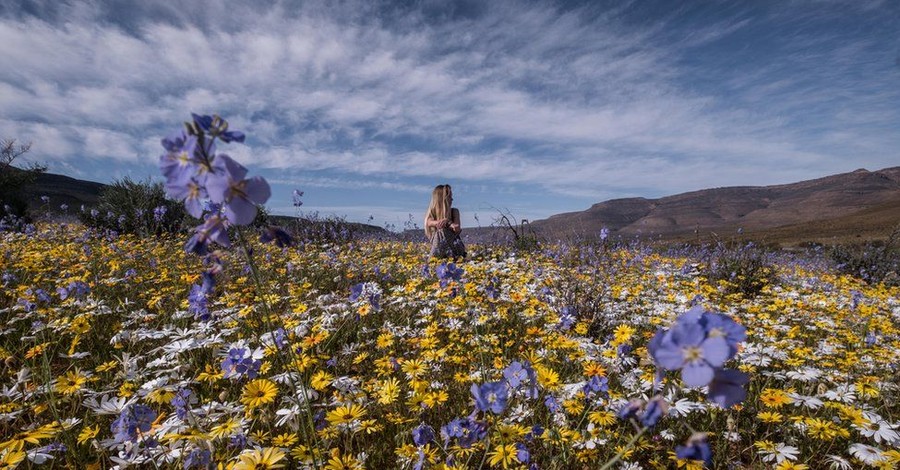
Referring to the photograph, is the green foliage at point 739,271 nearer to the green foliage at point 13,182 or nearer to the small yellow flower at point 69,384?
the small yellow flower at point 69,384

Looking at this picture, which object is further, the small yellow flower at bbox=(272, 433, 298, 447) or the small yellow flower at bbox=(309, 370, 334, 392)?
the small yellow flower at bbox=(309, 370, 334, 392)

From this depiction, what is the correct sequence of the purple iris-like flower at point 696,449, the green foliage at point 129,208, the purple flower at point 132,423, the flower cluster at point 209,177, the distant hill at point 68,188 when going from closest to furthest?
the purple iris-like flower at point 696,449 → the flower cluster at point 209,177 → the purple flower at point 132,423 → the green foliage at point 129,208 → the distant hill at point 68,188

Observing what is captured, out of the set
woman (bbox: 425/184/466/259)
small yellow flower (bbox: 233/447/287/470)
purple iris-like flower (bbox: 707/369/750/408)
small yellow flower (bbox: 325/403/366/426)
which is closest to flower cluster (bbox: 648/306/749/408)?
purple iris-like flower (bbox: 707/369/750/408)

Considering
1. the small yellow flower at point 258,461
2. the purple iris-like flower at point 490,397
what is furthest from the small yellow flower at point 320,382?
the purple iris-like flower at point 490,397

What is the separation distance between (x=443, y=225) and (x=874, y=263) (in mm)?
11640

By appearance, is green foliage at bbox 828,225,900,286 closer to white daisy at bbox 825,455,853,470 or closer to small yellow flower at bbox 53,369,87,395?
white daisy at bbox 825,455,853,470

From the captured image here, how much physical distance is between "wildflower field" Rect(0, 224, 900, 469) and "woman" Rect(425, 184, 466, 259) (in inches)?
110

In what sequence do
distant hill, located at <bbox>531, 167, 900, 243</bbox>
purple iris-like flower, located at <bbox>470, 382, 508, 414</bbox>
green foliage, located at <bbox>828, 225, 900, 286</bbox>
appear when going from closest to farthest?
1. purple iris-like flower, located at <bbox>470, 382, 508, 414</bbox>
2. green foliage, located at <bbox>828, 225, 900, 286</bbox>
3. distant hill, located at <bbox>531, 167, 900, 243</bbox>

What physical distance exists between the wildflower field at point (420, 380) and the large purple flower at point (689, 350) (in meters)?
0.06

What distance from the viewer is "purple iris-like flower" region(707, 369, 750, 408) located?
1.04 metres

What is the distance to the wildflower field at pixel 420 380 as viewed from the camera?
7.27 ft

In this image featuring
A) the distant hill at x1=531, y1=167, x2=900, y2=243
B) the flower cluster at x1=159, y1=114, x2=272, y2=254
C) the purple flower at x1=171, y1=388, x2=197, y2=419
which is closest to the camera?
the flower cluster at x1=159, y1=114, x2=272, y2=254

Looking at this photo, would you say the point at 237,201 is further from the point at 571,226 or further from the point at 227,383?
the point at 571,226

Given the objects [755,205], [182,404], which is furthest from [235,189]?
[755,205]
